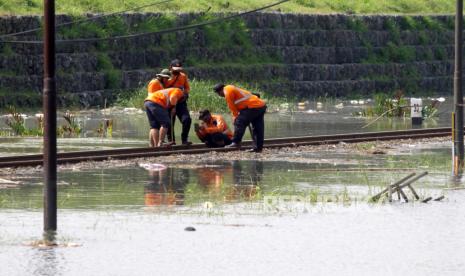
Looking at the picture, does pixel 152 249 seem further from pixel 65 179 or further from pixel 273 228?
pixel 65 179

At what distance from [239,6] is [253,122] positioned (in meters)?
31.0

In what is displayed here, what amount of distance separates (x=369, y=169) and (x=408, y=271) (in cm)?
975

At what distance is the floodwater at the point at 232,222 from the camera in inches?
546

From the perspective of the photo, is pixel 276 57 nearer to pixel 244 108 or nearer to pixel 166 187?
pixel 244 108

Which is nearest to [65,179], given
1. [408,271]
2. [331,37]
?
[408,271]

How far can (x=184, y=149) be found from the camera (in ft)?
85.3

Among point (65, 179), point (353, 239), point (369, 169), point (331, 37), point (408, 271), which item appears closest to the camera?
point (408, 271)

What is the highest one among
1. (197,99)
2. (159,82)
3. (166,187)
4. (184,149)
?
(159,82)

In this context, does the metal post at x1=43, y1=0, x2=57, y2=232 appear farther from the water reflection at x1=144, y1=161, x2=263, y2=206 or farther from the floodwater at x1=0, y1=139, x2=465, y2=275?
the water reflection at x1=144, y1=161, x2=263, y2=206

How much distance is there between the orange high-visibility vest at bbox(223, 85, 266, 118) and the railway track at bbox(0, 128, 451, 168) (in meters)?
1.03

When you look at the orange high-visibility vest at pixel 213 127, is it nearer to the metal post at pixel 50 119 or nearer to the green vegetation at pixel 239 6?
the metal post at pixel 50 119

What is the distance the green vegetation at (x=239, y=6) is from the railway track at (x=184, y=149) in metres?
16.9

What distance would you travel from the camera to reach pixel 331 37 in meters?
55.4

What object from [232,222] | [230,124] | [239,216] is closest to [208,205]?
[239,216]
